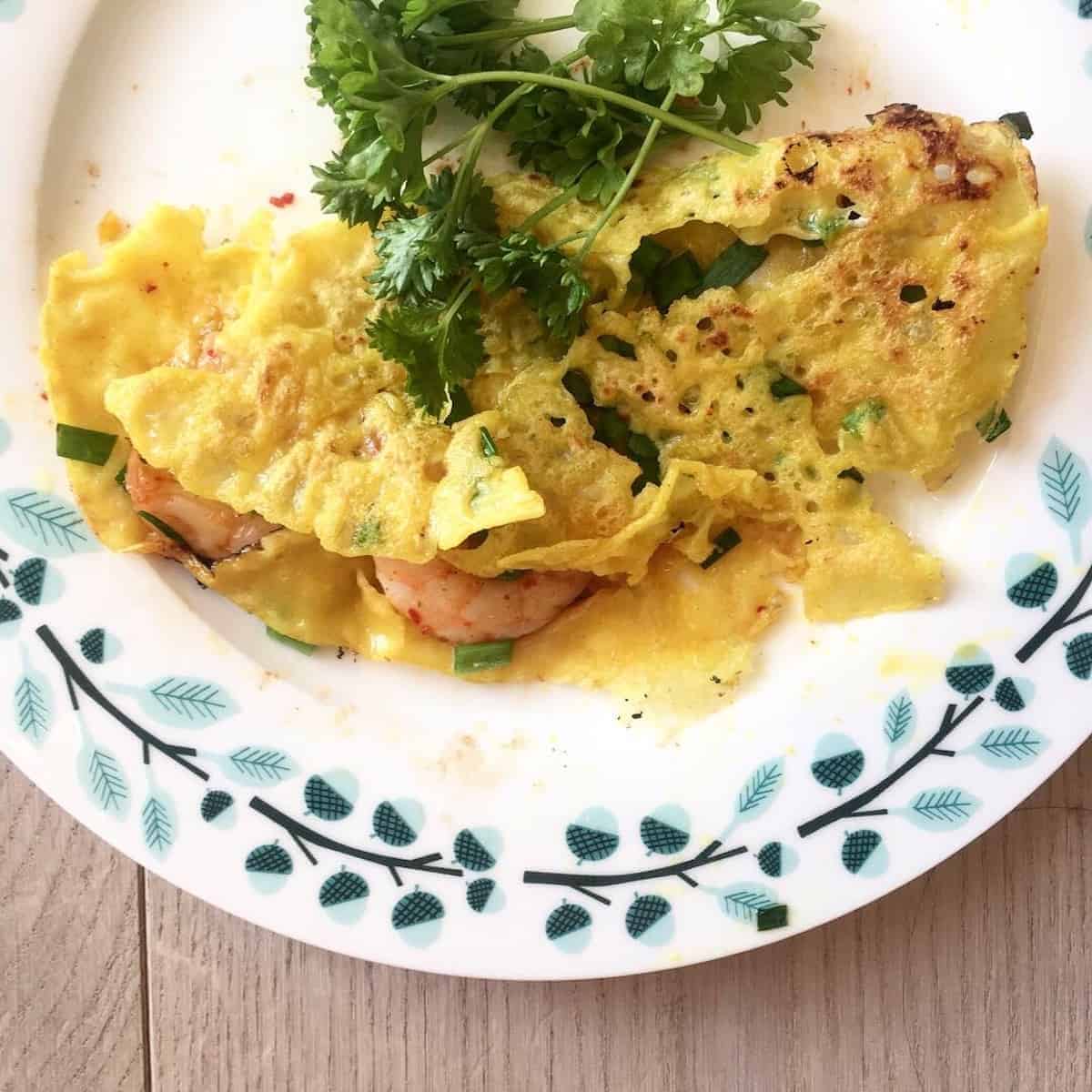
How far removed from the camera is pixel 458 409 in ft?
6.00

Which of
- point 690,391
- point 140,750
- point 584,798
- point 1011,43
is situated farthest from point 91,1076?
point 1011,43

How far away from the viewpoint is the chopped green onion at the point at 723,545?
1.95 metres

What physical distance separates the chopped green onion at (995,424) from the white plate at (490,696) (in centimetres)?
3

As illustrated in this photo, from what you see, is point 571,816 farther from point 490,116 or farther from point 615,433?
point 490,116

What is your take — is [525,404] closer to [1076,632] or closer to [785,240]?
[785,240]

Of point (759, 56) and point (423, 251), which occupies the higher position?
point (759, 56)

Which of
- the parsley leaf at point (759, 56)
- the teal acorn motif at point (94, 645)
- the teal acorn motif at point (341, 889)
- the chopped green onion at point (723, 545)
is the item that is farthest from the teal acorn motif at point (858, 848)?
the teal acorn motif at point (94, 645)

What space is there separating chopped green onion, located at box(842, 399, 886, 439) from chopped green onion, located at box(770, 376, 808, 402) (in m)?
0.12

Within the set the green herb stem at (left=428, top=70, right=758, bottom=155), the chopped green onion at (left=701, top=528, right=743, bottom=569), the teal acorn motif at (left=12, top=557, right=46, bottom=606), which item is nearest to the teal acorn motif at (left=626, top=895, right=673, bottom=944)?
the chopped green onion at (left=701, top=528, right=743, bottom=569)

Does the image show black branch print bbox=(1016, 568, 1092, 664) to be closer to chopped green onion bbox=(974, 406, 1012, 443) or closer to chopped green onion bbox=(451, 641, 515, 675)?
chopped green onion bbox=(974, 406, 1012, 443)

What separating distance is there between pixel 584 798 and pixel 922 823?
0.67 m

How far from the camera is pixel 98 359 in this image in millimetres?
1857

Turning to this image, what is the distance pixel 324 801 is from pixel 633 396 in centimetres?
104

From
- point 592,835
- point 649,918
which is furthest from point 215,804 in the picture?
point 649,918
